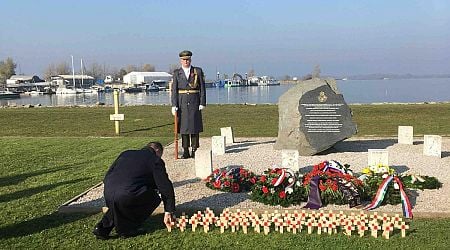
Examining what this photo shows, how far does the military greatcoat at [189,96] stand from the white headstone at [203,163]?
2314mm

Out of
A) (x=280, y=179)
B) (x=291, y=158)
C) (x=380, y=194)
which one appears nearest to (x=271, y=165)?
(x=291, y=158)

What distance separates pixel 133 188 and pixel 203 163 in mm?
3268

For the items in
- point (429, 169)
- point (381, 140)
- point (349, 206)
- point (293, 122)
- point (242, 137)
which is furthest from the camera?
point (242, 137)

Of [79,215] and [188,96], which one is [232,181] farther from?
[188,96]

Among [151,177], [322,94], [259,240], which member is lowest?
[259,240]

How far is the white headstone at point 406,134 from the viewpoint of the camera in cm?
1292

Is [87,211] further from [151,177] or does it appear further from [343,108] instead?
[343,108]

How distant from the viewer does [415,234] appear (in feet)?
19.3

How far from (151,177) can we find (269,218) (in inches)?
60.4

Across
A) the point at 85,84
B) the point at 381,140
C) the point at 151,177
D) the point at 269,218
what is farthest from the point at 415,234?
the point at 85,84

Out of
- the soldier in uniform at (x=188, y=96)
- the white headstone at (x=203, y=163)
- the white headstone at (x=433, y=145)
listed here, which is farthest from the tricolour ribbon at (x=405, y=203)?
the soldier in uniform at (x=188, y=96)

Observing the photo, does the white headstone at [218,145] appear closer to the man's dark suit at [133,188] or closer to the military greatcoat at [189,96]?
the military greatcoat at [189,96]

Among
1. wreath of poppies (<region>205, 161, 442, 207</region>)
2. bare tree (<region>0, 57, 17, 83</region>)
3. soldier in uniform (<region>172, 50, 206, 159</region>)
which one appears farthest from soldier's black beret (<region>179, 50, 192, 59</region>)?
bare tree (<region>0, 57, 17, 83</region>)

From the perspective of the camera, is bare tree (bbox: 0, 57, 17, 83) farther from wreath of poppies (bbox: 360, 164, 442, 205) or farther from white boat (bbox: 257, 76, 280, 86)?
wreath of poppies (bbox: 360, 164, 442, 205)
